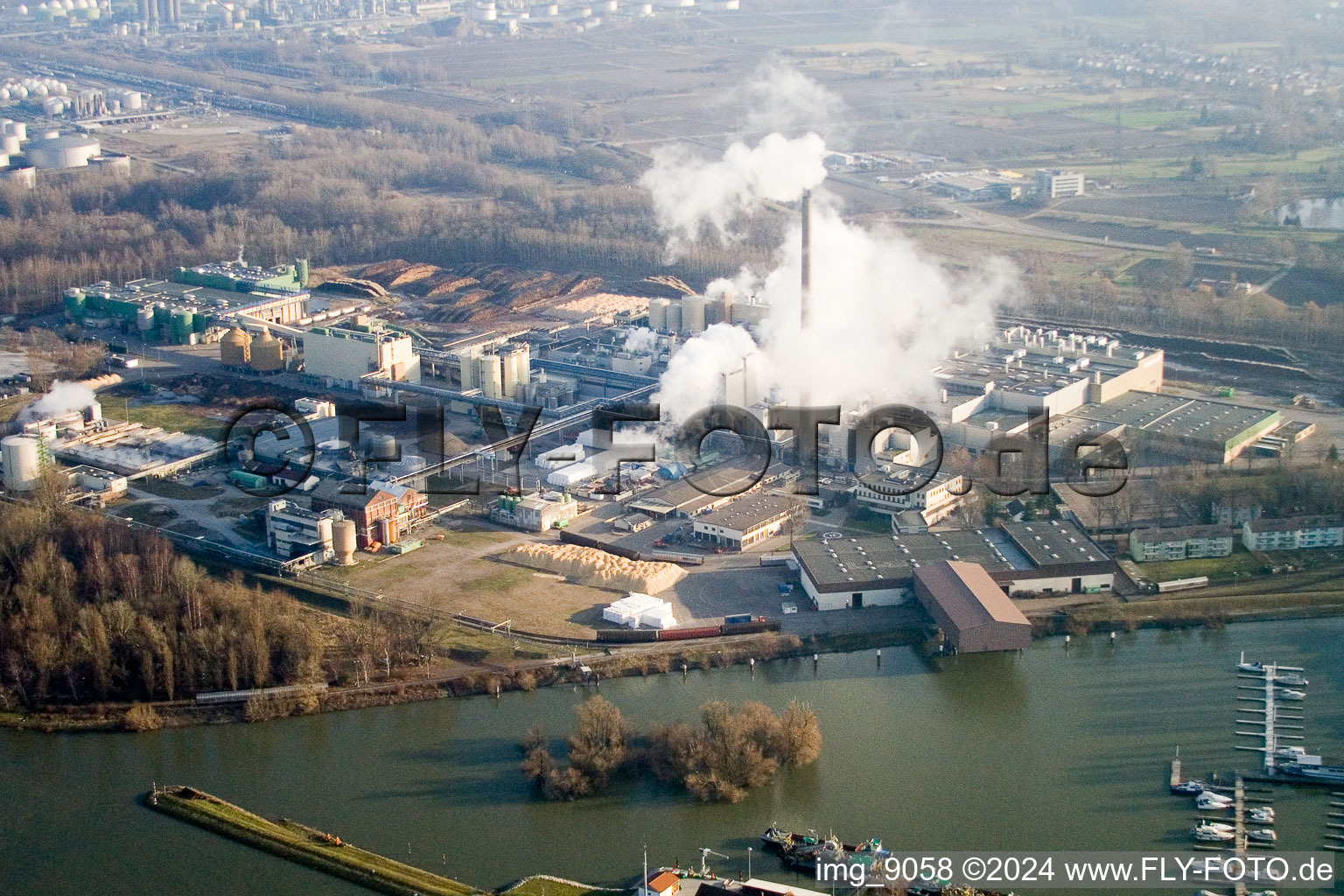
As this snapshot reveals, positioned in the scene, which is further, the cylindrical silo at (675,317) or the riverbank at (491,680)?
the cylindrical silo at (675,317)

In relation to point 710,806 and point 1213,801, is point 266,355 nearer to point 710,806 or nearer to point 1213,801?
point 710,806

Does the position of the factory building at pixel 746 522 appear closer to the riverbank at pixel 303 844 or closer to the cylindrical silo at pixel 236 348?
the riverbank at pixel 303 844

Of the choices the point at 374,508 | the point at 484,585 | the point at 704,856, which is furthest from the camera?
the point at 374,508

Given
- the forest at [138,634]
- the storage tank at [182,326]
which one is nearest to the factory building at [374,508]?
the forest at [138,634]

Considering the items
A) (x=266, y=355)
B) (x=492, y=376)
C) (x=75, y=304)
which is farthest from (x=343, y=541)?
(x=75, y=304)

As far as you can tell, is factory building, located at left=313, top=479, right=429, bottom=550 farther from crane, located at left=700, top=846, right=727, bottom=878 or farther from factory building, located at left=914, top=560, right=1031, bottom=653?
crane, located at left=700, top=846, right=727, bottom=878

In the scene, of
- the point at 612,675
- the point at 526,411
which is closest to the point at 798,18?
the point at 526,411
